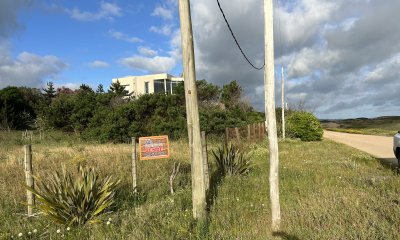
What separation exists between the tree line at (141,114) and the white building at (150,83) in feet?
80.5

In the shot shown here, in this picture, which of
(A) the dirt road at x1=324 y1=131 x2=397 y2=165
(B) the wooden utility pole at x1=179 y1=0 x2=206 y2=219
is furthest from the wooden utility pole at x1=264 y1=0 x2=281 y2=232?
(A) the dirt road at x1=324 y1=131 x2=397 y2=165

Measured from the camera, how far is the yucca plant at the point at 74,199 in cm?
667

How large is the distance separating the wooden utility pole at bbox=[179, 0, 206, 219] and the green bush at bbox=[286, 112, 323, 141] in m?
27.0

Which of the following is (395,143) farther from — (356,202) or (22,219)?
(22,219)

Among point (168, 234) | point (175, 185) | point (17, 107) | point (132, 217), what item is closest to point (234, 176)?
point (175, 185)

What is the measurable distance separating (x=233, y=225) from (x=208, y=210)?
3.82ft

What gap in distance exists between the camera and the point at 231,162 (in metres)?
11.5

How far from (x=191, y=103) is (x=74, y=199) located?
2618 millimetres

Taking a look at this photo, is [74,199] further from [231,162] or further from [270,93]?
[231,162]

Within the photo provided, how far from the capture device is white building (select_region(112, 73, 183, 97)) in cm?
6694

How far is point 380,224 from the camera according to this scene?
223 inches

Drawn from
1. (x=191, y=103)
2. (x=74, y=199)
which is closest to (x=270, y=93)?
(x=191, y=103)

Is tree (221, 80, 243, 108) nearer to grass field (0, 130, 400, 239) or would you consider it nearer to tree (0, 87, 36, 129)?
tree (0, 87, 36, 129)

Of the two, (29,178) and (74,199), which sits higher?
(29,178)
